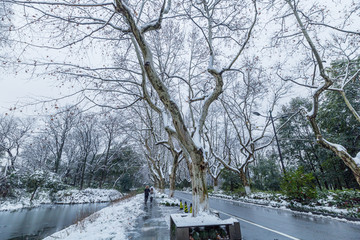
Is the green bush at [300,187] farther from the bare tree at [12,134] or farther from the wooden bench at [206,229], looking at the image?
the bare tree at [12,134]

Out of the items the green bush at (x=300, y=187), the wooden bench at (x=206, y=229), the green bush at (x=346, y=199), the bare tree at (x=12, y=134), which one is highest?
the bare tree at (x=12, y=134)

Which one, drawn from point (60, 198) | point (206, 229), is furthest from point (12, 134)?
point (206, 229)

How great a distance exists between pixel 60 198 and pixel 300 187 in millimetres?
24788

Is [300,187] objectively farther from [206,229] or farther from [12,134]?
[12,134]

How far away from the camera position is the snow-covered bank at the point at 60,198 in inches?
686

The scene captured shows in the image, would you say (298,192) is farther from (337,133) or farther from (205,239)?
(337,133)

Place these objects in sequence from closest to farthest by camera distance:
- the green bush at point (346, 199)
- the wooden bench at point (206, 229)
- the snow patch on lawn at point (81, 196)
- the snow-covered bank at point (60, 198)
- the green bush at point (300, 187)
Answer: the wooden bench at point (206, 229)
the green bush at point (346, 199)
the green bush at point (300, 187)
the snow-covered bank at point (60, 198)
the snow patch on lawn at point (81, 196)

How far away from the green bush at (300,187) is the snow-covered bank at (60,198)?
1981cm

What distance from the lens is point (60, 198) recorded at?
22.6 metres

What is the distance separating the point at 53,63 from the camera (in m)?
6.03

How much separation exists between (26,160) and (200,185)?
134 feet

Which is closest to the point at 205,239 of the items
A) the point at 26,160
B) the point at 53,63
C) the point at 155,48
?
the point at 53,63

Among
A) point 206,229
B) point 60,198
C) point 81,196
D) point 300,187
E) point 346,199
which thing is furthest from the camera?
point 81,196

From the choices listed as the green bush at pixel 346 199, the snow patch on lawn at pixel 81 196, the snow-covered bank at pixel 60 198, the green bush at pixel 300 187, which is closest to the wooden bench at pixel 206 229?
the green bush at pixel 346 199
